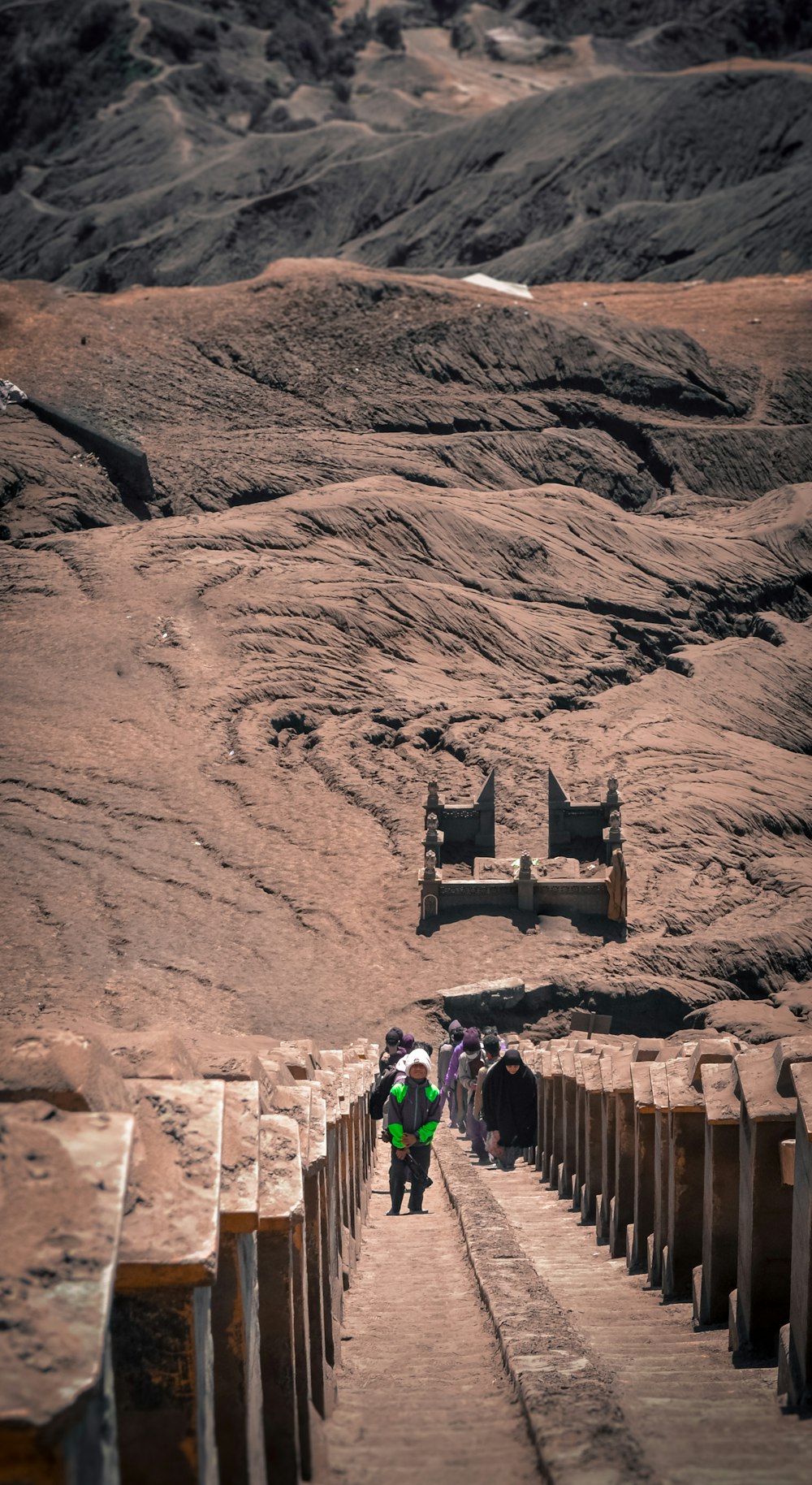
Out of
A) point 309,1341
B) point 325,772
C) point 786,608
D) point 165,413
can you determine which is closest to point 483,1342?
point 309,1341

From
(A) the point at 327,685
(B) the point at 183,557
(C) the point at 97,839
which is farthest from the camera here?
(B) the point at 183,557

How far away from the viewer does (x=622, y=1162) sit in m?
8.80

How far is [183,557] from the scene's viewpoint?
4884cm

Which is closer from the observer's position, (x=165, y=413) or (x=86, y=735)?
(x=86, y=735)

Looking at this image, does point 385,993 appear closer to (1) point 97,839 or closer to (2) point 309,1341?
(1) point 97,839

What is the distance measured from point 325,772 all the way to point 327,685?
4.82 metres

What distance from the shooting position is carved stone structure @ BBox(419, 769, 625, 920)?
32.7 m

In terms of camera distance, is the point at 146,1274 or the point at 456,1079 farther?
the point at 456,1079

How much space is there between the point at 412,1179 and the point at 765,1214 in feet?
21.3

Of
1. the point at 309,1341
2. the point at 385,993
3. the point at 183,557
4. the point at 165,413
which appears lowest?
the point at 385,993

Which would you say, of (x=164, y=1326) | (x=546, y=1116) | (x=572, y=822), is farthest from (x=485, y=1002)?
(x=164, y=1326)

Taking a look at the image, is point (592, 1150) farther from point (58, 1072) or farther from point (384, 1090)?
point (58, 1072)

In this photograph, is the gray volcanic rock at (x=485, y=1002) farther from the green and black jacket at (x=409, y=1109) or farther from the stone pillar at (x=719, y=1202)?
the stone pillar at (x=719, y=1202)

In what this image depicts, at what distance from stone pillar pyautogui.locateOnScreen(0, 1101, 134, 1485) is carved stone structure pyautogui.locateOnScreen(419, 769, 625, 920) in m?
29.6
